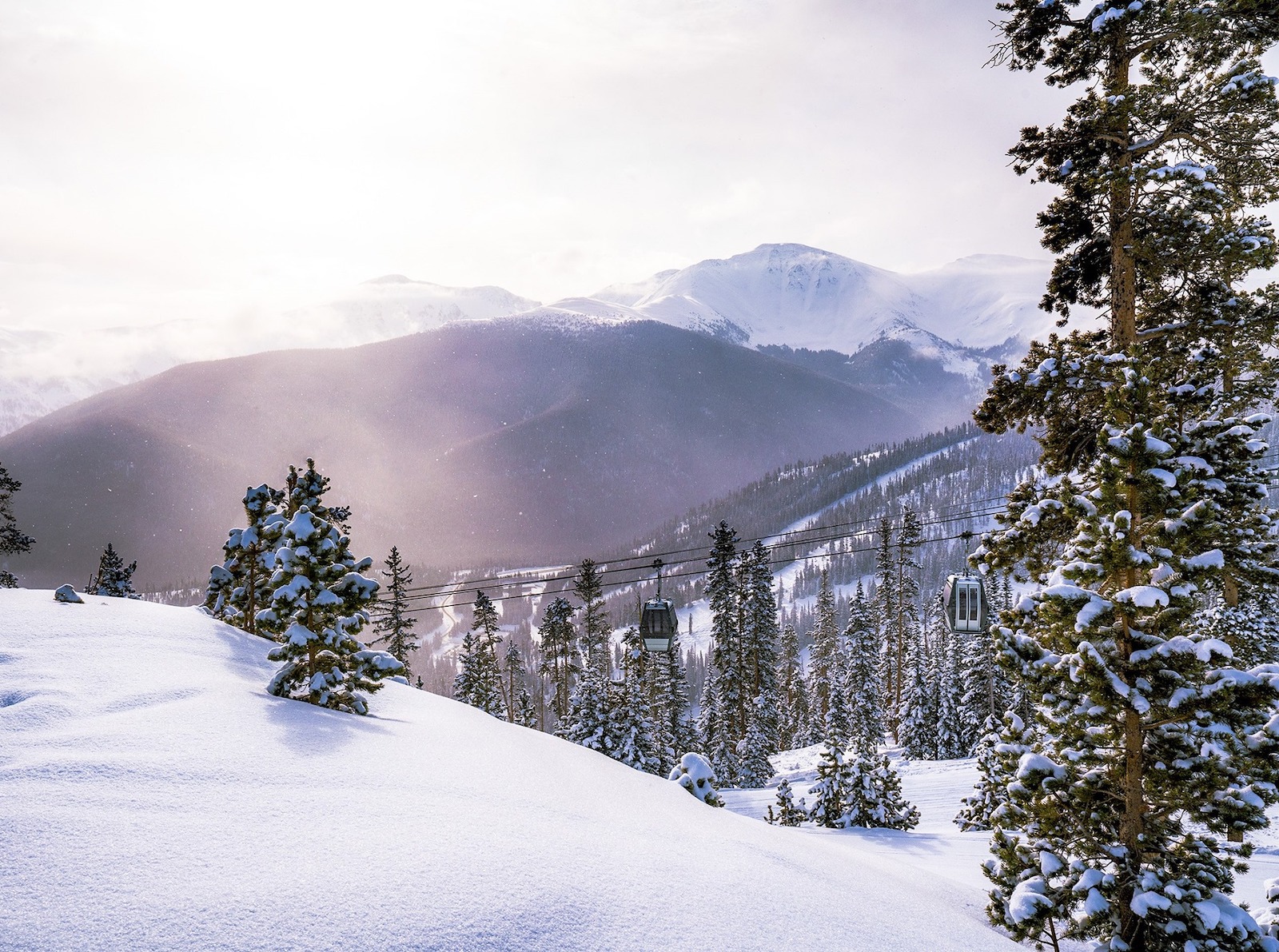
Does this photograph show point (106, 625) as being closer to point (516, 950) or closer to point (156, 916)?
point (156, 916)

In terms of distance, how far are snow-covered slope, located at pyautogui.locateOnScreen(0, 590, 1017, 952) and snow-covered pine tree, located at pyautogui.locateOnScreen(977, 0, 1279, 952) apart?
2017 mm

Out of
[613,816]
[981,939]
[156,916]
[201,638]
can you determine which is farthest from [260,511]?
[981,939]

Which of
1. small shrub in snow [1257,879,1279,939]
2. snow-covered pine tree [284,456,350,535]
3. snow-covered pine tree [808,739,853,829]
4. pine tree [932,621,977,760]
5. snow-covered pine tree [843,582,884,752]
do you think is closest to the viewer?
small shrub in snow [1257,879,1279,939]

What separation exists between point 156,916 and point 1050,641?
981 cm

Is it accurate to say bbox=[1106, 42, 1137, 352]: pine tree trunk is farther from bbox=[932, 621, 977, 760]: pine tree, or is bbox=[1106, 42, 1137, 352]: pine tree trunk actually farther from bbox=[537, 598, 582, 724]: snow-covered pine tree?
bbox=[537, 598, 582, 724]: snow-covered pine tree

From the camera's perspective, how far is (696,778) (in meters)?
15.8

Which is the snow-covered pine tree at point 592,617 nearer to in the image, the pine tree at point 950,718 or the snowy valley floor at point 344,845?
the pine tree at point 950,718

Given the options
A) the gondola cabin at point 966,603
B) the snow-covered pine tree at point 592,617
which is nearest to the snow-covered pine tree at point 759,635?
the snow-covered pine tree at point 592,617

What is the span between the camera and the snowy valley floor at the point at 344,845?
4.24m

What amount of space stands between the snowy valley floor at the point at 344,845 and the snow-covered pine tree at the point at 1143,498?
197 cm

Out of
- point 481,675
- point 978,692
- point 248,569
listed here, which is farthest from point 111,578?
point 978,692

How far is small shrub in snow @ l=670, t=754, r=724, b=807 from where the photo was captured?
51.4 feet

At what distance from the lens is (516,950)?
4.43m

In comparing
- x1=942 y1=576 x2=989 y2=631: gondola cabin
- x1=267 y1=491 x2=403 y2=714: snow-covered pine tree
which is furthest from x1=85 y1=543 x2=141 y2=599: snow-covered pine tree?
x1=942 y1=576 x2=989 y2=631: gondola cabin
